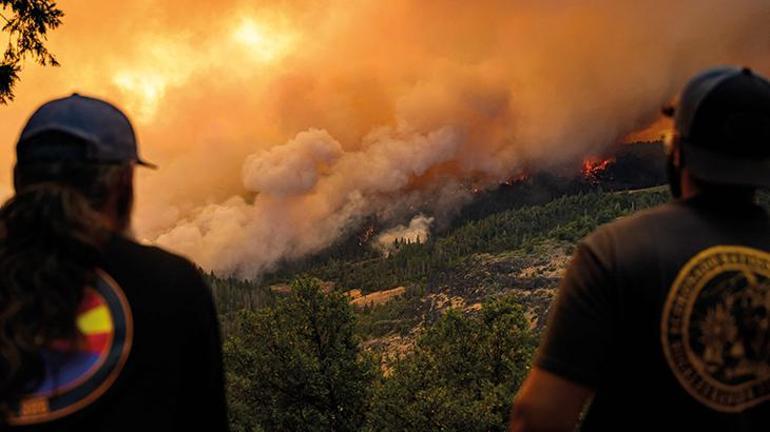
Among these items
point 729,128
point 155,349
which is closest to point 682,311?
point 729,128

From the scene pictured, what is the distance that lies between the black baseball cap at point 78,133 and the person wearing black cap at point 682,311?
1861 millimetres

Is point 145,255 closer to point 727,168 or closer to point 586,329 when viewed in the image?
point 586,329

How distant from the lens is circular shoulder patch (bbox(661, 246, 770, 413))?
2396mm

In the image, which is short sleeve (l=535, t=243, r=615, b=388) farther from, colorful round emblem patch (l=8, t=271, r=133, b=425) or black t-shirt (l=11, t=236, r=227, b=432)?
colorful round emblem patch (l=8, t=271, r=133, b=425)

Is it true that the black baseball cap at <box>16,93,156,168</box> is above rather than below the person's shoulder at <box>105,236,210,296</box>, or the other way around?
above

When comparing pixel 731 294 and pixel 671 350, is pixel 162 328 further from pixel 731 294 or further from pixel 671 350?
pixel 731 294

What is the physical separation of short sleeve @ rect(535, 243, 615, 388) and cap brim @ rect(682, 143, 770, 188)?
2.00 ft

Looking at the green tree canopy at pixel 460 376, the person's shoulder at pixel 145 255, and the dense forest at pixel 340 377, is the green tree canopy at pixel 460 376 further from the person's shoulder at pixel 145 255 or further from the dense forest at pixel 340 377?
the person's shoulder at pixel 145 255

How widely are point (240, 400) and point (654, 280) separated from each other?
3326 cm

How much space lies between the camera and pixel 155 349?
230 cm

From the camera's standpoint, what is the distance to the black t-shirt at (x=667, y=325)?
2389mm

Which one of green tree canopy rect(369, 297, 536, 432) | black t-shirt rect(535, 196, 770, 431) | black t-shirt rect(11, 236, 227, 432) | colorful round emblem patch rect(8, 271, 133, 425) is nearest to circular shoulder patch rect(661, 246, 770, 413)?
black t-shirt rect(535, 196, 770, 431)

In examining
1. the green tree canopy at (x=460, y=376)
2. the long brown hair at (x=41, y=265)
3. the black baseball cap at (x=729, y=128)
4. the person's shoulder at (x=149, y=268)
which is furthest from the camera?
the green tree canopy at (x=460, y=376)

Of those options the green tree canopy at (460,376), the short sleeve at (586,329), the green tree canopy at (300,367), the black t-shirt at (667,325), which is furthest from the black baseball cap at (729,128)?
the green tree canopy at (460,376)
